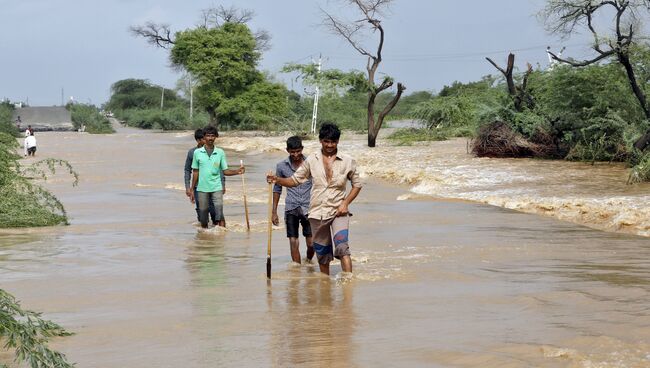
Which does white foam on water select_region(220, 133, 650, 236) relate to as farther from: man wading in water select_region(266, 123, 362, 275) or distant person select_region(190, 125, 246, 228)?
man wading in water select_region(266, 123, 362, 275)

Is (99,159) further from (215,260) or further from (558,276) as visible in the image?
(558,276)

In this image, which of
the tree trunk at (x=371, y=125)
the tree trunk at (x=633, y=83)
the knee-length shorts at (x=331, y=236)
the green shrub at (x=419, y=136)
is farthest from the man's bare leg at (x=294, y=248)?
the green shrub at (x=419, y=136)

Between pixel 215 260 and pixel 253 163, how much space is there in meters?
21.2

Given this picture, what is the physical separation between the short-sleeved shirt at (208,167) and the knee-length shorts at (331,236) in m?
3.73

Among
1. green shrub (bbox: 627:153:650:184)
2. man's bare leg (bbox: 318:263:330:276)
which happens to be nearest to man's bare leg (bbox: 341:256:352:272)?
man's bare leg (bbox: 318:263:330:276)

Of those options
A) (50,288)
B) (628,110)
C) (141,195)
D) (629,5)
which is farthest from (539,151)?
(50,288)

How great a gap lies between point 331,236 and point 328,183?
0.58 metres

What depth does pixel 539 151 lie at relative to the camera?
24281 millimetres

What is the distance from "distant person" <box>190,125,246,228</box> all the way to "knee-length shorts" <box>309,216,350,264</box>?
11.4 feet

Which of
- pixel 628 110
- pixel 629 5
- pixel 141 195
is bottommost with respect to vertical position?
pixel 141 195

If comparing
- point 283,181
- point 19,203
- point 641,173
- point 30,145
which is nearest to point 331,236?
point 283,181

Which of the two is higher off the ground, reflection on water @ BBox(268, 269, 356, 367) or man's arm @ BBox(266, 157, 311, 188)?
man's arm @ BBox(266, 157, 311, 188)

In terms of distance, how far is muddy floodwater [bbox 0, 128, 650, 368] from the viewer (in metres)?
6.40

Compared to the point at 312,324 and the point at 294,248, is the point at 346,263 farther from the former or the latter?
the point at 312,324
